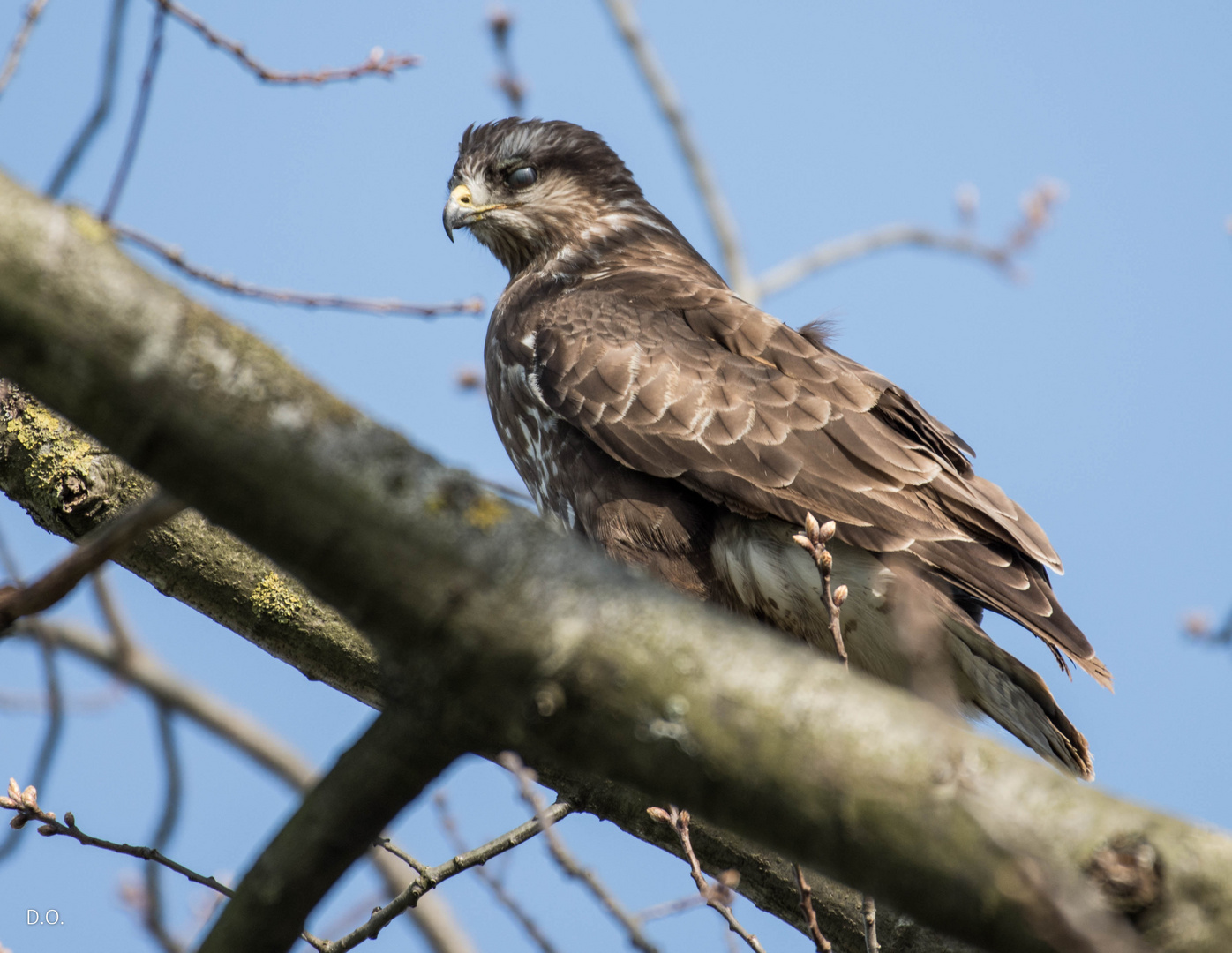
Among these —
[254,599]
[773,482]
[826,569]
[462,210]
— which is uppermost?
[462,210]

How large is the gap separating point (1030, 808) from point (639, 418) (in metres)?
2.97

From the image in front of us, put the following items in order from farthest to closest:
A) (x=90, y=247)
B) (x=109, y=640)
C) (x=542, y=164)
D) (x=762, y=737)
→ (x=109, y=640), (x=542, y=164), (x=762, y=737), (x=90, y=247)

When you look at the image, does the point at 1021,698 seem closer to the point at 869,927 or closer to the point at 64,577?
the point at 869,927

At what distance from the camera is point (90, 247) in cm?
152

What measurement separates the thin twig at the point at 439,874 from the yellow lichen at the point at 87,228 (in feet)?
7.27

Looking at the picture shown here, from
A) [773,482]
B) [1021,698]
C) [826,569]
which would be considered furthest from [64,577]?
[1021,698]

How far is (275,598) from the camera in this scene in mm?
3832

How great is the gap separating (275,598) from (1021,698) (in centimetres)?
245

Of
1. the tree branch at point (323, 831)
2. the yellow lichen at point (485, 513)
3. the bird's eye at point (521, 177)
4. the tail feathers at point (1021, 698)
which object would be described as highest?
the bird's eye at point (521, 177)

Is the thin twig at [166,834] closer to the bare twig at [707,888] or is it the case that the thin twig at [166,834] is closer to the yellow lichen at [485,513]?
the bare twig at [707,888]

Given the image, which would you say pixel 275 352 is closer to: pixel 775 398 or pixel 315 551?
pixel 315 551

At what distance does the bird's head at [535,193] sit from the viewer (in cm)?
614

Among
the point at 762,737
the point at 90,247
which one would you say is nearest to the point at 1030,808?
the point at 762,737

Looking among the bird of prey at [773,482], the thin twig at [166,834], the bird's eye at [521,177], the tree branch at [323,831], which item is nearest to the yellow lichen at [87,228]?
the tree branch at [323,831]
